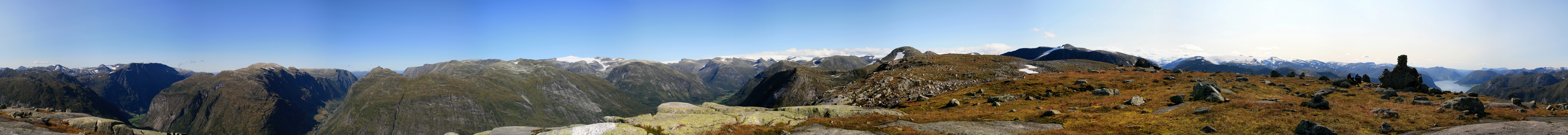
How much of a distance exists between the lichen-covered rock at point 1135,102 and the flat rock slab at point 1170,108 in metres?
1.87

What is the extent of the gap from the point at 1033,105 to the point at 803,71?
448 feet

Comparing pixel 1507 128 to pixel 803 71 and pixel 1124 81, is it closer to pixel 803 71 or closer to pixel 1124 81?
pixel 1124 81

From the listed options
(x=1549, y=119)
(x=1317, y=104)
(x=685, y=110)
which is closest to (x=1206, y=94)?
(x=1317, y=104)

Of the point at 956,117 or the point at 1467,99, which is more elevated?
the point at 1467,99

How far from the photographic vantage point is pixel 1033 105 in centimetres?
3759

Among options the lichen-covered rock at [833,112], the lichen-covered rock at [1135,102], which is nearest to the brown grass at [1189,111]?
the lichen-covered rock at [1135,102]

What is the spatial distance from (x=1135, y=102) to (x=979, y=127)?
688 inches

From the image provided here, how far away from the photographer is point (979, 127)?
25.9 meters

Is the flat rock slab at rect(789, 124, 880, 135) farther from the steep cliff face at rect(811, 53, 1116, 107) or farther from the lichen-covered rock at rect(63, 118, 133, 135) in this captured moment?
the lichen-covered rock at rect(63, 118, 133, 135)

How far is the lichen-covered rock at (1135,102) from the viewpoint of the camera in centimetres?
→ 3472

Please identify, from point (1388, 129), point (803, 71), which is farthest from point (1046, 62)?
point (803, 71)

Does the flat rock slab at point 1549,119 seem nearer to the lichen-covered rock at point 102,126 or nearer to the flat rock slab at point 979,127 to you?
the flat rock slab at point 979,127

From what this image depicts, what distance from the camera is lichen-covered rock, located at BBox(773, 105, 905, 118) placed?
3206 cm

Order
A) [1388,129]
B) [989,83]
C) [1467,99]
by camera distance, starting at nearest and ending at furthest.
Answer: [1388,129] < [1467,99] < [989,83]
